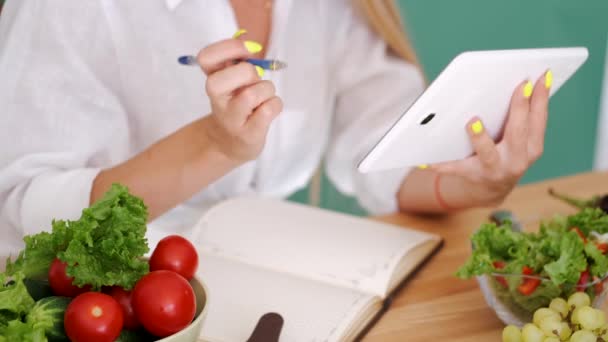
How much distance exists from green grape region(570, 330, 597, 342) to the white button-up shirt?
2.13 feet

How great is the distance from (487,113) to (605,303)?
291mm

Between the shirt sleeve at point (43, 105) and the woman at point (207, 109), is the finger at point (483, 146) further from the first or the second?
the shirt sleeve at point (43, 105)

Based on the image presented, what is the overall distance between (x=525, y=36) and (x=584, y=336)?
190cm

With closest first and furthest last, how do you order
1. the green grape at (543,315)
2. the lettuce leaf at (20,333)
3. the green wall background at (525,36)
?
1. the lettuce leaf at (20,333)
2. the green grape at (543,315)
3. the green wall background at (525,36)

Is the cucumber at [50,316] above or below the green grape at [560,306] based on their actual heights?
above

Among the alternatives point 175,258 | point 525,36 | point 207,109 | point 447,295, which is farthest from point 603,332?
point 525,36

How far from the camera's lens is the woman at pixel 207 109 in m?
1.10

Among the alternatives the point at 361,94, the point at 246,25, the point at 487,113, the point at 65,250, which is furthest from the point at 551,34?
the point at 65,250

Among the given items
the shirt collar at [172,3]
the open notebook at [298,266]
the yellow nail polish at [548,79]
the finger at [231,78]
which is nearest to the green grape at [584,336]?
the open notebook at [298,266]

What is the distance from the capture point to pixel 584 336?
843 mm

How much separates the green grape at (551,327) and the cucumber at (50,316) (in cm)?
50

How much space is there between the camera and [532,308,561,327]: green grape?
88 cm

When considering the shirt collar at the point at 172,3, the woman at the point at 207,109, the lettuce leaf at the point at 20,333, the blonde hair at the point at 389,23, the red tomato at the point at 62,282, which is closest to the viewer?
the lettuce leaf at the point at 20,333

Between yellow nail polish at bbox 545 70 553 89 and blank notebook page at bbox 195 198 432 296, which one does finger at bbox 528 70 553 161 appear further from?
blank notebook page at bbox 195 198 432 296
